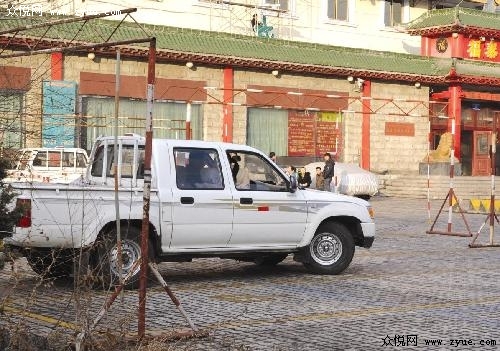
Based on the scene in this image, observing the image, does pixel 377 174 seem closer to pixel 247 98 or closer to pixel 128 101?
pixel 247 98

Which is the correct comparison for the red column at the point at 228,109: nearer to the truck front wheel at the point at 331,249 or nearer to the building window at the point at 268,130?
the building window at the point at 268,130

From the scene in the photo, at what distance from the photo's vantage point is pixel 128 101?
3425 centimetres

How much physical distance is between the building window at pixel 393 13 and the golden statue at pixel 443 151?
872 cm

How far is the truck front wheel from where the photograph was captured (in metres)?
14.3

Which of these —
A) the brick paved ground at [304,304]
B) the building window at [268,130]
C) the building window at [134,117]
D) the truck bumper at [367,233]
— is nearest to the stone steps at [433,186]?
the building window at [268,130]

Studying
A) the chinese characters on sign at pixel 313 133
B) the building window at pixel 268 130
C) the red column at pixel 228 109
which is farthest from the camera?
the chinese characters on sign at pixel 313 133

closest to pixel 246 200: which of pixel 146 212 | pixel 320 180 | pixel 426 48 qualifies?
pixel 146 212

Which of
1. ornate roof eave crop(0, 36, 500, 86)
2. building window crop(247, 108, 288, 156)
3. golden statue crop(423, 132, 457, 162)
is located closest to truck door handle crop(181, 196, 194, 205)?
ornate roof eave crop(0, 36, 500, 86)

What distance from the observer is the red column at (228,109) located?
3638 centimetres

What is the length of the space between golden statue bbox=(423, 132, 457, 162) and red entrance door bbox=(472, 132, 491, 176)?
4176 millimetres

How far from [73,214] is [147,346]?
4.63 metres

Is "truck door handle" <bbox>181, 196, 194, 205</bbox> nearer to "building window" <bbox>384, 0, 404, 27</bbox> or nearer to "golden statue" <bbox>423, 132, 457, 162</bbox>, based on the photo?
"golden statue" <bbox>423, 132, 457, 162</bbox>

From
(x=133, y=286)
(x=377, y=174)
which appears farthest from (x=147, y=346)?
(x=377, y=174)

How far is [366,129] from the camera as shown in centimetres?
4100
